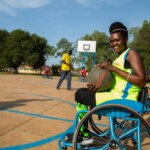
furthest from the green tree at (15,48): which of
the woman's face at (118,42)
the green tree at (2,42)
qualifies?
the woman's face at (118,42)

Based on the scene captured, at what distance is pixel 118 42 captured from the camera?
373 cm

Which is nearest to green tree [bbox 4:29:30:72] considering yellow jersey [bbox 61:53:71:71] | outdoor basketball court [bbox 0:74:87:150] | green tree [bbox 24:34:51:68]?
green tree [bbox 24:34:51:68]

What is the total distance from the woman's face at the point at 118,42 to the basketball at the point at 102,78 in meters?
0.39

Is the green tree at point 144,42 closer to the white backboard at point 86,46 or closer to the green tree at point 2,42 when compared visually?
the white backboard at point 86,46

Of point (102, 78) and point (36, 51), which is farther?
point (36, 51)

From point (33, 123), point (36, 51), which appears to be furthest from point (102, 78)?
point (36, 51)

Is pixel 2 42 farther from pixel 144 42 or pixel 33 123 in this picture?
pixel 33 123

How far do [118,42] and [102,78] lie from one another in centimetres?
54

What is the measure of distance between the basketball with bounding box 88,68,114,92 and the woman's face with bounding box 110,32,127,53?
39 centimetres

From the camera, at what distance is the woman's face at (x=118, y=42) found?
12.2ft

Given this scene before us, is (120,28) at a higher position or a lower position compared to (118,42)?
higher

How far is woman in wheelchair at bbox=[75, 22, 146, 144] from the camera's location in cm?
342

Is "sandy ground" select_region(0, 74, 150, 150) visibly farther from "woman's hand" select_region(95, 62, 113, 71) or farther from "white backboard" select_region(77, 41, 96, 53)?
"white backboard" select_region(77, 41, 96, 53)

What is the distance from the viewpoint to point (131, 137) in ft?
12.0
